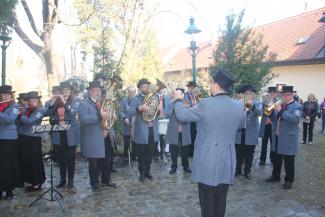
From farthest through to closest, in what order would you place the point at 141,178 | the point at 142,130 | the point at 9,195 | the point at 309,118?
the point at 309,118 → the point at 141,178 → the point at 142,130 → the point at 9,195

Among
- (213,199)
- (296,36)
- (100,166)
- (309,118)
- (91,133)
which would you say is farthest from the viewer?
(296,36)

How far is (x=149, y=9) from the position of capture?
1603 cm

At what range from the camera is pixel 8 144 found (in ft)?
20.3

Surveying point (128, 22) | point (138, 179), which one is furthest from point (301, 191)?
point (128, 22)

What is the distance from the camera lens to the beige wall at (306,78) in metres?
21.4

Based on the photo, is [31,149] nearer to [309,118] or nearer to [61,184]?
[61,184]

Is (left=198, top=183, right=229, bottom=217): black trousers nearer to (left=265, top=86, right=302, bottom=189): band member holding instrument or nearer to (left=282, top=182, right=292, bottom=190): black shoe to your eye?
(left=265, top=86, right=302, bottom=189): band member holding instrument

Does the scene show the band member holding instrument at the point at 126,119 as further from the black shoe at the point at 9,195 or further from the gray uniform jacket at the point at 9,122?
the black shoe at the point at 9,195

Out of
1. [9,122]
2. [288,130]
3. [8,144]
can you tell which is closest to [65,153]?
[8,144]

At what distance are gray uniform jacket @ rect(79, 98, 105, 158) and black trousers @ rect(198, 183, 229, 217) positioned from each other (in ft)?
9.29

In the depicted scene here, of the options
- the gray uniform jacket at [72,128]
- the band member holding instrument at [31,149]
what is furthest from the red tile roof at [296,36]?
the band member holding instrument at [31,149]

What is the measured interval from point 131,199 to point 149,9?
11.6 m

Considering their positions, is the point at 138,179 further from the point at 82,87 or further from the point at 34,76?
the point at 34,76

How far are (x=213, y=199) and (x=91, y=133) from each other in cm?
313
